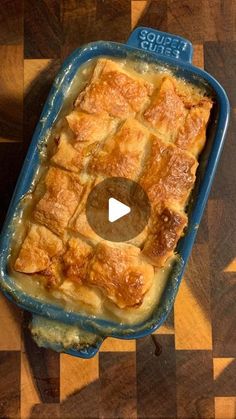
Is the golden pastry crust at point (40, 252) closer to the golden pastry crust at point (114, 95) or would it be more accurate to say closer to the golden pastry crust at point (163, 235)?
the golden pastry crust at point (163, 235)

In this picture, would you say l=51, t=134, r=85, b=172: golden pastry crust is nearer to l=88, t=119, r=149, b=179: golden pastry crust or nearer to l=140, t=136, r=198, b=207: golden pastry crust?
l=88, t=119, r=149, b=179: golden pastry crust

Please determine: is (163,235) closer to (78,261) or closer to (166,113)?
(78,261)

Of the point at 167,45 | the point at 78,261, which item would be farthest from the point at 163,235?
the point at 167,45

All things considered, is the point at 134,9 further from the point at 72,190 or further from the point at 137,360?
the point at 137,360

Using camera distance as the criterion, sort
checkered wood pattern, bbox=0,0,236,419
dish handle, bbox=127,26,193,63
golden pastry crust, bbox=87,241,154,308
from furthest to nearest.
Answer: checkered wood pattern, bbox=0,0,236,419 < dish handle, bbox=127,26,193,63 < golden pastry crust, bbox=87,241,154,308

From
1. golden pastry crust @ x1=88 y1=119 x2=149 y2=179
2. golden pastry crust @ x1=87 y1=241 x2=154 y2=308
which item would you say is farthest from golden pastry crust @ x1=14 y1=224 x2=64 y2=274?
golden pastry crust @ x1=88 y1=119 x2=149 y2=179

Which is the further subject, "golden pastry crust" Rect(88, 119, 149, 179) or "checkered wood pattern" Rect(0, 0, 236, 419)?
"checkered wood pattern" Rect(0, 0, 236, 419)

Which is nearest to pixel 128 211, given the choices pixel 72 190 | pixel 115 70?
pixel 72 190
